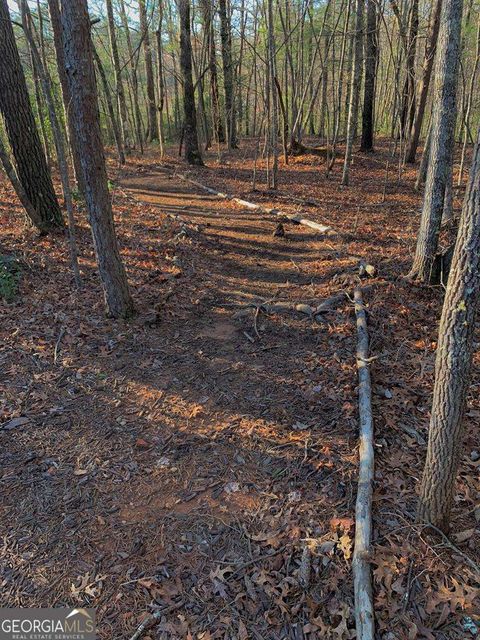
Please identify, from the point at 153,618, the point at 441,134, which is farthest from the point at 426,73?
the point at 153,618

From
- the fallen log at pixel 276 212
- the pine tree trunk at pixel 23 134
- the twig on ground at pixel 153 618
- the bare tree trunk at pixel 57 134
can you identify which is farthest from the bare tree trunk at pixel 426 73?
the twig on ground at pixel 153 618

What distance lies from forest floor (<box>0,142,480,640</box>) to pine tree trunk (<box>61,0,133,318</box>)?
0.51 m

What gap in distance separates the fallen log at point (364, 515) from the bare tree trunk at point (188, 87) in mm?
13377

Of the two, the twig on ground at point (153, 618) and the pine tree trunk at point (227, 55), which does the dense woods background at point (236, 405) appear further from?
the pine tree trunk at point (227, 55)

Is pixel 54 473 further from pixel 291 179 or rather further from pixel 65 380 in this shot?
pixel 291 179

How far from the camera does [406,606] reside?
8.52 ft

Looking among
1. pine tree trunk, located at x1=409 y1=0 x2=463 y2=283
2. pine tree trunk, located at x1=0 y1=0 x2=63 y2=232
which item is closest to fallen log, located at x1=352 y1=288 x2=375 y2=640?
pine tree trunk, located at x1=409 y1=0 x2=463 y2=283

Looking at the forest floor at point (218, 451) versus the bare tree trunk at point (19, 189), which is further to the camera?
the bare tree trunk at point (19, 189)

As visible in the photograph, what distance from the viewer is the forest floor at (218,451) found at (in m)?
2.71

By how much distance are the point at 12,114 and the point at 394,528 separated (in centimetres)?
861

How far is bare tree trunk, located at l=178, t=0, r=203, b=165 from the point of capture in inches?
545

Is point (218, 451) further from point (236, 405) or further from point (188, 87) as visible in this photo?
point (188, 87)

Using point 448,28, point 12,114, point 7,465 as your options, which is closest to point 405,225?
point 448,28

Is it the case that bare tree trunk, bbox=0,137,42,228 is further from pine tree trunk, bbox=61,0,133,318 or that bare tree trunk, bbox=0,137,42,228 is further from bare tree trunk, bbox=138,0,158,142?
bare tree trunk, bbox=138,0,158,142
